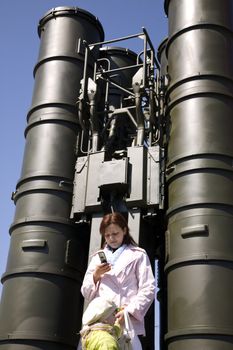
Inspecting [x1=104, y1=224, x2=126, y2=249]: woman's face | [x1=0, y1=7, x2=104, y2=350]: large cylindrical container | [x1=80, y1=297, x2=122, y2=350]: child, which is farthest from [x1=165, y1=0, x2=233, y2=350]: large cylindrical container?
[x1=80, y1=297, x2=122, y2=350]: child

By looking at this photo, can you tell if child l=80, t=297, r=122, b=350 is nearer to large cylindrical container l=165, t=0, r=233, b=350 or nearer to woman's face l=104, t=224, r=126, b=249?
woman's face l=104, t=224, r=126, b=249

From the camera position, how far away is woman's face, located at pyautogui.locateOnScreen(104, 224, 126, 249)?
4.50 meters

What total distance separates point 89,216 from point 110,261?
392 cm

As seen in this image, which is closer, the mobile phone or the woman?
the woman

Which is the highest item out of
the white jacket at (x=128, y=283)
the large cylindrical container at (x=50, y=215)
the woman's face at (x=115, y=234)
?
the large cylindrical container at (x=50, y=215)

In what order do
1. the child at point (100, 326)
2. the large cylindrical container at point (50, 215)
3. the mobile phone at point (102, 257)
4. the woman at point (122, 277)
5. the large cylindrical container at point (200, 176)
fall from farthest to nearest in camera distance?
the large cylindrical container at point (50, 215)
the large cylindrical container at point (200, 176)
the mobile phone at point (102, 257)
the woman at point (122, 277)
the child at point (100, 326)

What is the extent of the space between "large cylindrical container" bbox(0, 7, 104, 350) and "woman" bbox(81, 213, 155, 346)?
355 cm

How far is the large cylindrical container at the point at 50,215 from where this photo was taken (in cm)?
764

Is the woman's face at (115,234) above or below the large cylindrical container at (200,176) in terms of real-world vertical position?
below

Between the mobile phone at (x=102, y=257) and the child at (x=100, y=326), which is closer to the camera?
the child at (x=100, y=326)

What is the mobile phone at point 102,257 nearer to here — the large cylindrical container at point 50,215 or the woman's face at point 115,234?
the woman's face at point 115,234

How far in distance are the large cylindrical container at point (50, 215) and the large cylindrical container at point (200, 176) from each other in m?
1.73

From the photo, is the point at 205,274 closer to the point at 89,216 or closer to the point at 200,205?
the point at 200,205

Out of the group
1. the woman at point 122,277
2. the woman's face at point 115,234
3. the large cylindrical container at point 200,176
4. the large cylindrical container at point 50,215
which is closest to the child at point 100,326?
the woman at point 122,277
